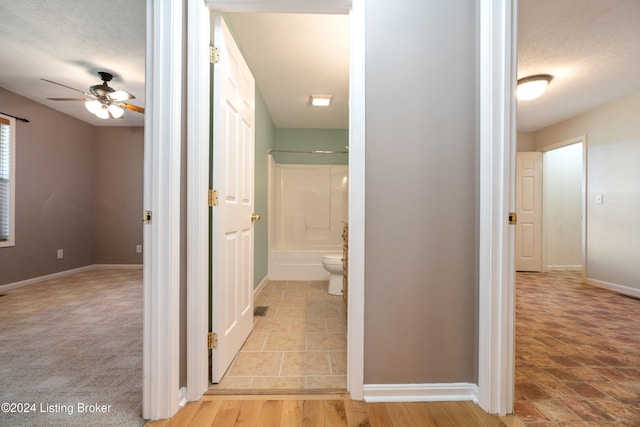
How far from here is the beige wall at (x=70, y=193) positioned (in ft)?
12.3

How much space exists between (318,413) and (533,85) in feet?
12.1

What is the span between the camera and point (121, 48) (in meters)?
2.73

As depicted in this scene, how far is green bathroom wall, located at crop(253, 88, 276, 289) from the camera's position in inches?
134

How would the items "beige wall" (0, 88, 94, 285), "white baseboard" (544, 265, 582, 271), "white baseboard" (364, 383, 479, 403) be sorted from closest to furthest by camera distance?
"white baseboard" (364, 383, 479, 403) < "beige wall" (0, 88, 94, 285) < "white baseboard" (544, 265, 582, 271)

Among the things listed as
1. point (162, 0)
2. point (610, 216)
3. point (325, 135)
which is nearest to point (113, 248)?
point (325, 135)

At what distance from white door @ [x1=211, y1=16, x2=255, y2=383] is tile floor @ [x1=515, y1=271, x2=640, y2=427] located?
154 cm

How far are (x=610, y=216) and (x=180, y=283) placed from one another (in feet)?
16.0

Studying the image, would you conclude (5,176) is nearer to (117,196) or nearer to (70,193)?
(70,193)

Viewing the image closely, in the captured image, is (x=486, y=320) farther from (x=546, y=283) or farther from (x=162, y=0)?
(x=546, y=283)

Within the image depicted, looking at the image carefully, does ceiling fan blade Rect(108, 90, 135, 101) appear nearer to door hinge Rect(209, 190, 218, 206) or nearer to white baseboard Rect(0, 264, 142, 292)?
door hinge Rect(209, 190, 218, 206)

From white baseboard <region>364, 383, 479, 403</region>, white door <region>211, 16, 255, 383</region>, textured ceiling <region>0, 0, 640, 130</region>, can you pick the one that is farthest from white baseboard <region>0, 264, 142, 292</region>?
white baseboard <region>364, 383, 479, 403</region>

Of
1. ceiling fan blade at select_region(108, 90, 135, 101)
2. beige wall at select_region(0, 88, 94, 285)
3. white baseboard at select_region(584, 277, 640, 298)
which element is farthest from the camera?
beige wall at select_region(0, 88, 94, 285)

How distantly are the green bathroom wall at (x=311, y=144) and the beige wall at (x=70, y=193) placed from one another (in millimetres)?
2426

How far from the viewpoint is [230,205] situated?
1.77 metres
